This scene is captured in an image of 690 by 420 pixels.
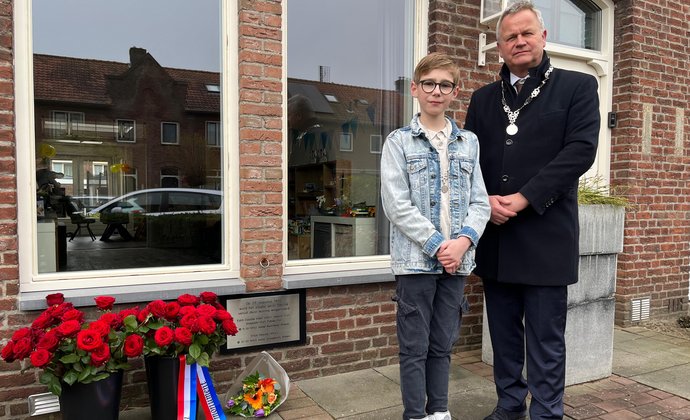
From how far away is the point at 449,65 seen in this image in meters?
2.29

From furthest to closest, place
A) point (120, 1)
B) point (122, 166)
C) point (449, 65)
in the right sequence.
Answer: point (122, 166)
point (120, 1)
point (449, 65)

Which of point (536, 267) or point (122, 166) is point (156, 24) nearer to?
point (122, 166)

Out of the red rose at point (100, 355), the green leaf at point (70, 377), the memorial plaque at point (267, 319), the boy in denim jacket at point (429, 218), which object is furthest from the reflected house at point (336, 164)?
the green leaf at point (70, 377)

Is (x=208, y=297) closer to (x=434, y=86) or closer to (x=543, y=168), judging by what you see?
(x=434, y=86)

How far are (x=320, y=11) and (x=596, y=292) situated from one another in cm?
302

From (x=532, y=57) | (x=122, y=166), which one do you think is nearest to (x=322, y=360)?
(x=532, y=57)

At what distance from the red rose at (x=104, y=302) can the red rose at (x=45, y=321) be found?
20 centimetres

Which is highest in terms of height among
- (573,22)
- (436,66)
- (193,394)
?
(573,22)

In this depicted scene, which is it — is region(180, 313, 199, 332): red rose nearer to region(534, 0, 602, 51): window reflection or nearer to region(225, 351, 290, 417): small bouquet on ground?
region(225, 351, 290, 417): small bouquet on ground

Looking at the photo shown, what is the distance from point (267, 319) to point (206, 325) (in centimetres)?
78

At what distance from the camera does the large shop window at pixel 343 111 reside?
3.88 metres

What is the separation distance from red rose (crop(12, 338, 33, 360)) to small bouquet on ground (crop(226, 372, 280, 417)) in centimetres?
109

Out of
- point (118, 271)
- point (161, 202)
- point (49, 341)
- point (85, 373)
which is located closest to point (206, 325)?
point (85, 373)

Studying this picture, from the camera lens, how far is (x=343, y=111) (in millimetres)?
4652
